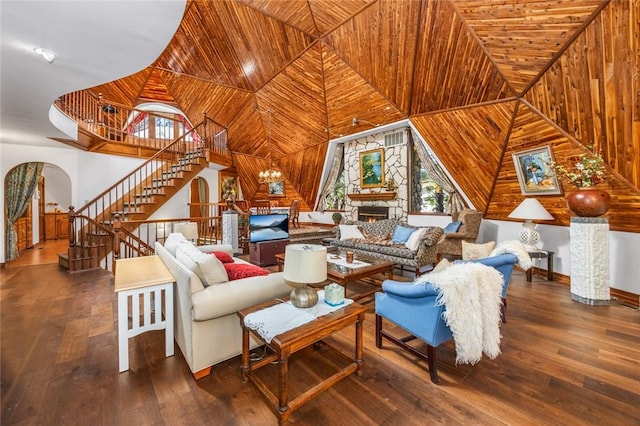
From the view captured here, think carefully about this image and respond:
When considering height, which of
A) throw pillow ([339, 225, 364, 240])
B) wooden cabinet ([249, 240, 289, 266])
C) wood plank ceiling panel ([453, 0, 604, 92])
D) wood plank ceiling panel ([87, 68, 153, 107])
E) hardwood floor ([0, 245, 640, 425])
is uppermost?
wood plank ceiling panel ([87, 68, 153, 107])

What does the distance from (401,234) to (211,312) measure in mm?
4213

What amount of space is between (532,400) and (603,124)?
3573 mm

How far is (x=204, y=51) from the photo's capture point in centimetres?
635

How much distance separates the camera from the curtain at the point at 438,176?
6.11m

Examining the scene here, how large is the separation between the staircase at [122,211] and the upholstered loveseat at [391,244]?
425cm

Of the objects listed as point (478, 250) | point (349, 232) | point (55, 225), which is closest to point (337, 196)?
point (349, 232)

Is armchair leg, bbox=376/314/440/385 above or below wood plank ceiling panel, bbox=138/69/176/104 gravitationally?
below

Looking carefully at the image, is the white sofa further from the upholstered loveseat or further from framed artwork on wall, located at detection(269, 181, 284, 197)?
framed artwork on wall, located at detection(269, 181, 284, 197)

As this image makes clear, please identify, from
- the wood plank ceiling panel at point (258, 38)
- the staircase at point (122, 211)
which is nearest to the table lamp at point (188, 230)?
the staircase at point (122, 211)

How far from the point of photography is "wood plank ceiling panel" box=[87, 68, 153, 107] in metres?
8.72

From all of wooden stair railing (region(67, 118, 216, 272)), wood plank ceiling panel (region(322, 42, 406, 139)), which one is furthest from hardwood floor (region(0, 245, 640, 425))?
wood plank ceiling panel (region(322, 42, 406, 139))

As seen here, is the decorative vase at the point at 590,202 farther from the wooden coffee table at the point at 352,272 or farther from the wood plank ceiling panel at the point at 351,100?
the wood plank ceiling panel at the point at 351,100

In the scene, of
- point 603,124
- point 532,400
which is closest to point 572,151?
point 603,124

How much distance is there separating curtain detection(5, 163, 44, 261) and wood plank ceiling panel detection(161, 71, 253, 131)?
4171 millimetres
